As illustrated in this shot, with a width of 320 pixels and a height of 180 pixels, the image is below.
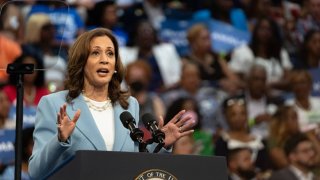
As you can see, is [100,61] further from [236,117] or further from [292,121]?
[292,121]

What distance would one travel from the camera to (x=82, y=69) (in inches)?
154

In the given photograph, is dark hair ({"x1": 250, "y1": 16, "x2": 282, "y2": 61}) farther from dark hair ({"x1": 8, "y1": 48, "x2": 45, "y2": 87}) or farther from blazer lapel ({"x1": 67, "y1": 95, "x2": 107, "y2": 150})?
blazer lapel ({"x1": 67, "y1": 95, "x2": 107, "y2": 150})

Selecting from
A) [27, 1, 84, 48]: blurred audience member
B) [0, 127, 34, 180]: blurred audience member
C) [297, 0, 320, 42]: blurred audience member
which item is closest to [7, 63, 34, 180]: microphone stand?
[27, 1, 84, 48]: blurred audience member

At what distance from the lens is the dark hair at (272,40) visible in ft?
30.9

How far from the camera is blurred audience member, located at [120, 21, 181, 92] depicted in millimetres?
8625

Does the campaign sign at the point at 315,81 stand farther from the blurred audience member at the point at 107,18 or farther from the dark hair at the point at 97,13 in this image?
the dark hair at the point at 97,13

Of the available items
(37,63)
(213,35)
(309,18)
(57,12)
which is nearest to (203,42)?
(213,35)

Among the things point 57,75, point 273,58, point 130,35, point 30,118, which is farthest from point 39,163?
point 273,58

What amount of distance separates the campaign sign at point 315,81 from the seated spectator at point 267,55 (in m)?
0.24

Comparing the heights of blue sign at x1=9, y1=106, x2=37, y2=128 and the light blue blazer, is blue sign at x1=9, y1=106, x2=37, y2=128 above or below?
below

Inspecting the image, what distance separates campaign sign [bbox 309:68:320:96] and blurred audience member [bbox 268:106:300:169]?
1.71ft

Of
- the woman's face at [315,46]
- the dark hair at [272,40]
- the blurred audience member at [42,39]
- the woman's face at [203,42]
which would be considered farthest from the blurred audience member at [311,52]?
the blurred audience member at [42,39]

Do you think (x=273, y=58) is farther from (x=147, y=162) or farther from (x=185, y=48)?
(x=147, y=162)

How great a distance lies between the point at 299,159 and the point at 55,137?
5099 mm
